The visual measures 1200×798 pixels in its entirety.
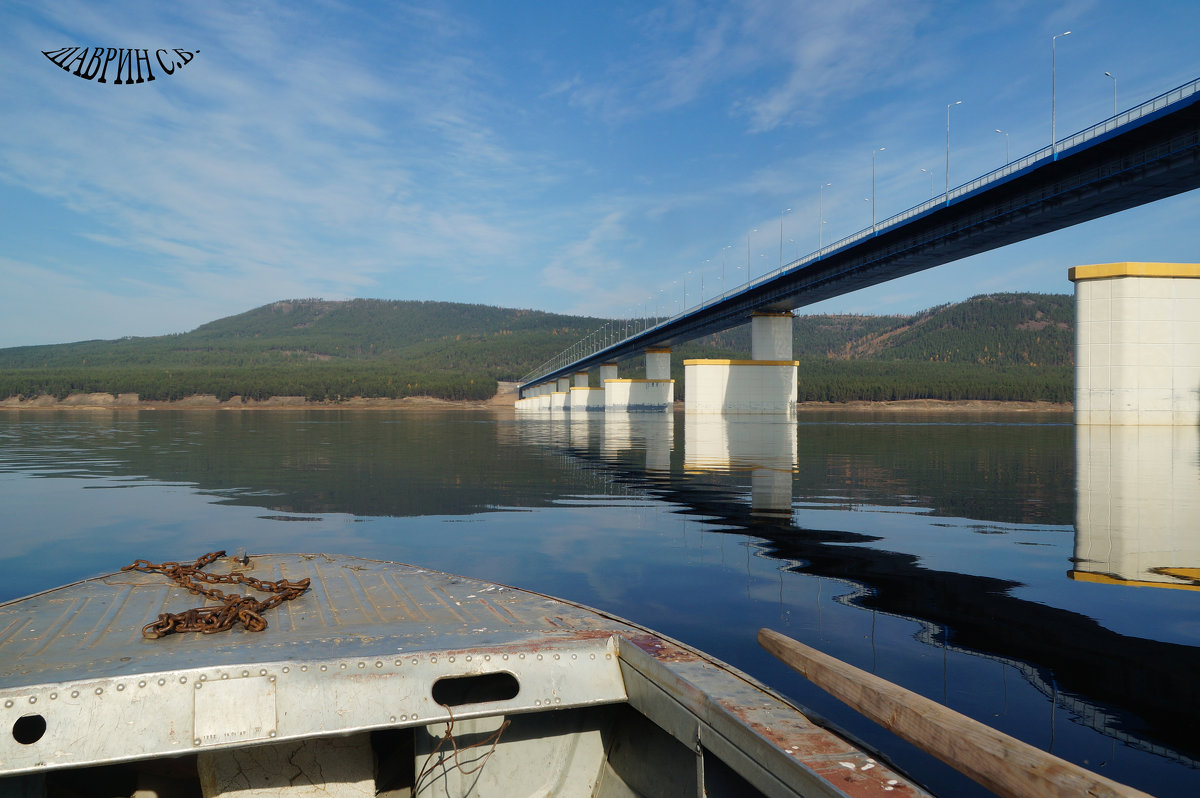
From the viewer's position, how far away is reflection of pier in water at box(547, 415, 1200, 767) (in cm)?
479

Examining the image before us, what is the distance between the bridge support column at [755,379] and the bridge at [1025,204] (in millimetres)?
4429

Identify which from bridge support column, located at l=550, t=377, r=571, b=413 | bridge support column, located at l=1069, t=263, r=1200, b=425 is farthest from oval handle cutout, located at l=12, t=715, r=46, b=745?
bridge support column, located at l=550, t=377, r=571, b=413

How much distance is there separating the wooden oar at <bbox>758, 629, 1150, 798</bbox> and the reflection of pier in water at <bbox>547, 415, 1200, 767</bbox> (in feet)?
7.02

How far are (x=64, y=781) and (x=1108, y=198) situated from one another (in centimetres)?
4615

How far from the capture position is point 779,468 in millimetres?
23172

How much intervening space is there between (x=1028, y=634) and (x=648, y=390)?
98.2 m

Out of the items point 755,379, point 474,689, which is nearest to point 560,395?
point 755,379

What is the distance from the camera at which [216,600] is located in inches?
216

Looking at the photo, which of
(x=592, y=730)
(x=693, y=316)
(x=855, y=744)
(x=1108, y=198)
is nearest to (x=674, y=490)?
(x=592, y=730)

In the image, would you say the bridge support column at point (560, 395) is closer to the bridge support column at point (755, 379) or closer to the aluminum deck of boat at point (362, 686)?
the bridge support column at point (755, 379)

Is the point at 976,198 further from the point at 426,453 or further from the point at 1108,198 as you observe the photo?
the point at 426,453

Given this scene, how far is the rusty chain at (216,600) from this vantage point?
14.9ft

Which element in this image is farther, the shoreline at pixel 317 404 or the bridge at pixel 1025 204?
the shoreline at pixel 317 404

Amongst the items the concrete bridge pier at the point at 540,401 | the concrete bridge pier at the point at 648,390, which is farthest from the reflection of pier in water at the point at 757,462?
the concrete bridge pier at the point at 540,401
